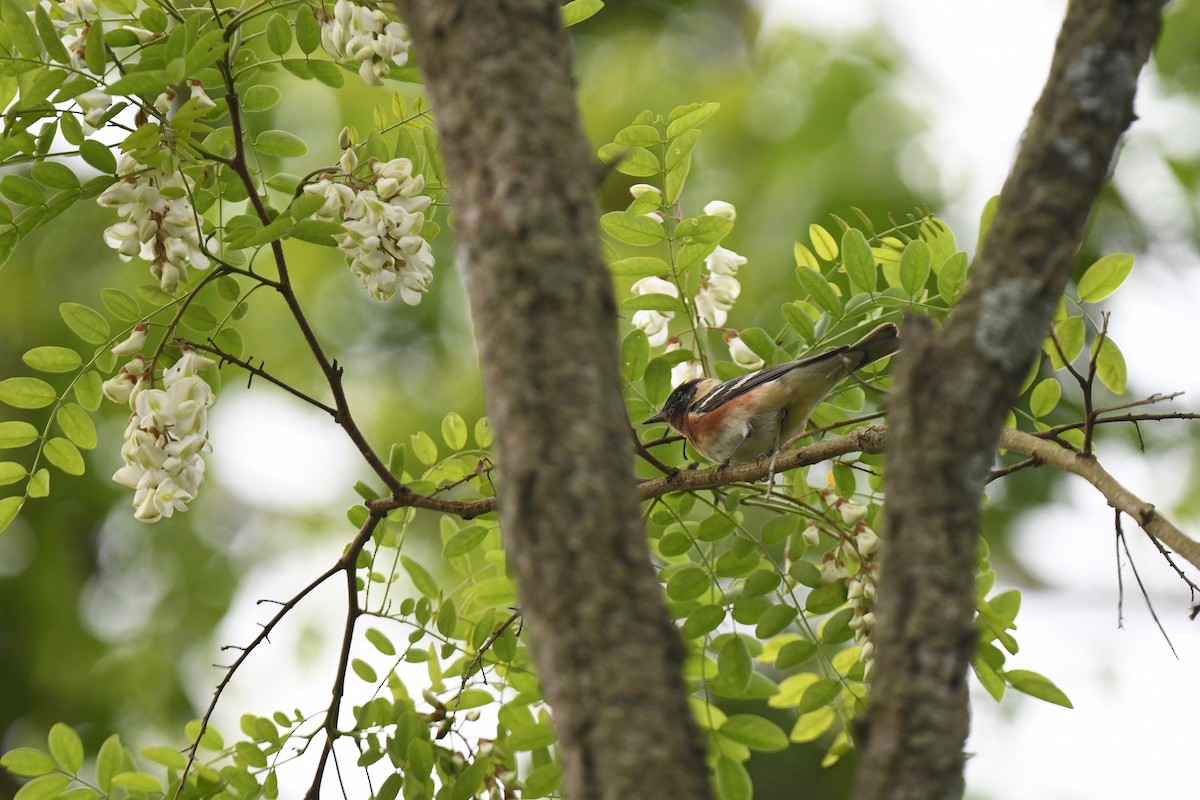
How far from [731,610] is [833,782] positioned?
5691 mm

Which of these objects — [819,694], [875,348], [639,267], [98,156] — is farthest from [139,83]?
[819,694]

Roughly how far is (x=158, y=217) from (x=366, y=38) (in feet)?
1.71

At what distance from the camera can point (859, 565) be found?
2.46 m

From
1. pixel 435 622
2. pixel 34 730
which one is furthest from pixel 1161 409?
pixel 34 730

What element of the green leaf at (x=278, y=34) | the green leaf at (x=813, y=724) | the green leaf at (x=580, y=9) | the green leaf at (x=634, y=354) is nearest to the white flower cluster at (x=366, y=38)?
the green leaf at (x=278, y=34)

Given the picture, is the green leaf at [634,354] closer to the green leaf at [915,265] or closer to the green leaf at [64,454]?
the green leaf at [915,265]

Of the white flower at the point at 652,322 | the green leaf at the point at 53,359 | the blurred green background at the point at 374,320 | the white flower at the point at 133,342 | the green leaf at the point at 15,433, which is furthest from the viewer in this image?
the blurred green background at the point at 374,320

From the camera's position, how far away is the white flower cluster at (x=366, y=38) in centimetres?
215

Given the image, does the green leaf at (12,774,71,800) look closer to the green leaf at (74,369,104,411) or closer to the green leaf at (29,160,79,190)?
the green leaf at (74,369,104,411)

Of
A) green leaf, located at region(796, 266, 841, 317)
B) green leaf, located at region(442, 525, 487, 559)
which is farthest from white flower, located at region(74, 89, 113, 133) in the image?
green leaf, located at region(796, 266, 841, 317)

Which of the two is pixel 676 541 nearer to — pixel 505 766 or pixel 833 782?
pixel 505 766

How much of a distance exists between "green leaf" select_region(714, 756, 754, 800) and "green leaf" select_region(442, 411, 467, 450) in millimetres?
1006

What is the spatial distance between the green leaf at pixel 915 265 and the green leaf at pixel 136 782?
1925 mm

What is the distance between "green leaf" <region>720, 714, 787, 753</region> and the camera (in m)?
2.32
